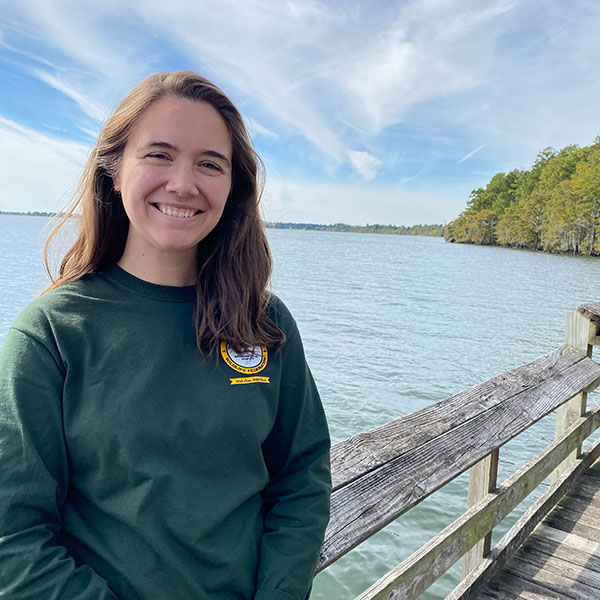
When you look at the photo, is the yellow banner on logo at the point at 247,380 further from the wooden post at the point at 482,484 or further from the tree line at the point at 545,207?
the tree line at the point at 545,207

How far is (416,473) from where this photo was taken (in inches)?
78.2

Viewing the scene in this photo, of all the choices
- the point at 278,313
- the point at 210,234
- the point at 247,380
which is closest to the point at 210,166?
the point at 210,234

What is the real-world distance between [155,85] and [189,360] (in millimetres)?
729

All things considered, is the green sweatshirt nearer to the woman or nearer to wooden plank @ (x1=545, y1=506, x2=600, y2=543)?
the woman

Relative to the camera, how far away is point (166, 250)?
1469 mm

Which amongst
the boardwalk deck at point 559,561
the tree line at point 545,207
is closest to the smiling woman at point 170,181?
the boardwalk deck at point 559,561

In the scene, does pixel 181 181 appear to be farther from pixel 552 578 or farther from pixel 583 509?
pixel 583 509

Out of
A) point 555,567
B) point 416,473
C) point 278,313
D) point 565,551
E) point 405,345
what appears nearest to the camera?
point 278,313

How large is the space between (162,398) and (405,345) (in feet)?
46.0

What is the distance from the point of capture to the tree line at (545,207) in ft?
227

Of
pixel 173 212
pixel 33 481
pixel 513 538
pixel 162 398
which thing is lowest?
pixel 513 538

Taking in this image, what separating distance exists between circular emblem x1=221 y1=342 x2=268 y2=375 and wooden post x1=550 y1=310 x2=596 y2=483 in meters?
3.32

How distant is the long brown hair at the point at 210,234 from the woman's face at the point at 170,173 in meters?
0.04

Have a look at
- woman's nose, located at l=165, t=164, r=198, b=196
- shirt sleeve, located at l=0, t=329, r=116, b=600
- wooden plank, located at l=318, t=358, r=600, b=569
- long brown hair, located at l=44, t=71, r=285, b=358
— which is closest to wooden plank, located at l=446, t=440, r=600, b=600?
wooden plank, located at l=318, t=358, r=600, b=569
